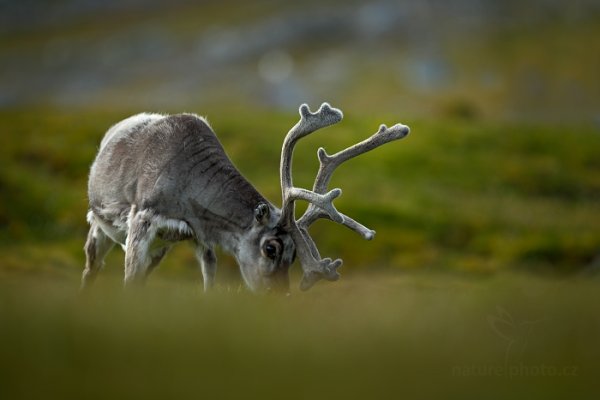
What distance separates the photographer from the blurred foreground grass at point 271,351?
468 cm

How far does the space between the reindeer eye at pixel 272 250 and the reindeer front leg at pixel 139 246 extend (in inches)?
79.9

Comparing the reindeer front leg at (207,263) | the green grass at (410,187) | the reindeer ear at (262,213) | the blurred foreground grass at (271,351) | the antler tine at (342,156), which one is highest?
the green grass at (410,187)

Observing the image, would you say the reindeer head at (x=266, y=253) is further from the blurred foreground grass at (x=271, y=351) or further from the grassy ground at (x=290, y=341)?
the blurred foreground grass at (x=271, y=351)

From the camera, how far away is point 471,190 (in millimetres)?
43750

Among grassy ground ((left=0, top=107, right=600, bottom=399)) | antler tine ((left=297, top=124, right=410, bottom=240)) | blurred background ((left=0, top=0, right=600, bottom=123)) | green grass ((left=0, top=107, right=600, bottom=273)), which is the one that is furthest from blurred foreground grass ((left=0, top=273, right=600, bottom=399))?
blurred background ((left=0, top=0, right=600, bottom=123))

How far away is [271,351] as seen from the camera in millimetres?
5410

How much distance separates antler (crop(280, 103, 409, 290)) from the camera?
13.1 metres

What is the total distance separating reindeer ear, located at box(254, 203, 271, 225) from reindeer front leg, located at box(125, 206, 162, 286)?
1.83 meters

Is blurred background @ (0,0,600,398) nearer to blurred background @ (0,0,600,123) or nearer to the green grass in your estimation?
the green grass

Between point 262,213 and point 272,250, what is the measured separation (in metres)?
0.61

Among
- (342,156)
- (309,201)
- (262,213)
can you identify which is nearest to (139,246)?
(262,213)

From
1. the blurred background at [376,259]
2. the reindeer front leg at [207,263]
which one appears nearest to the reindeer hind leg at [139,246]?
the blurred background at [376,259]

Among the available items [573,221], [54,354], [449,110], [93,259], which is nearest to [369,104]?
[449,110]

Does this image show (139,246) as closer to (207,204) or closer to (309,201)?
(207,204)
